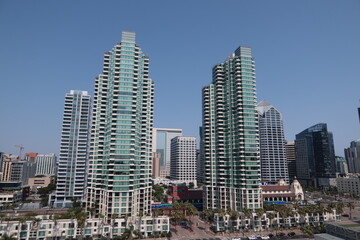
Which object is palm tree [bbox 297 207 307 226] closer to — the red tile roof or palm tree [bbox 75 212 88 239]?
the red tile roof

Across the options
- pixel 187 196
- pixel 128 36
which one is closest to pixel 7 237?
pixel 187 196

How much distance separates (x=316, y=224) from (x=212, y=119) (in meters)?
79.4

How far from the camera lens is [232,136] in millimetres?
135000

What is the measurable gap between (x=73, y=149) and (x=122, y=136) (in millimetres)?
80719

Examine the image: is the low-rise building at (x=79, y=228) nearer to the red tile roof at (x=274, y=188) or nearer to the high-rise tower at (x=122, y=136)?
the high-rise tower at (x=122, y=136)

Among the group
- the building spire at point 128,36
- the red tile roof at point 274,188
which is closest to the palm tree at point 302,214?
the red tile roof at point 274,188

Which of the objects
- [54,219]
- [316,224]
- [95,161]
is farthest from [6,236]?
[316,224]

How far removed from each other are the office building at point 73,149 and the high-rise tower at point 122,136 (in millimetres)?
49376

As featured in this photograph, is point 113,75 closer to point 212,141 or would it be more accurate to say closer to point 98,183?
point 98,183

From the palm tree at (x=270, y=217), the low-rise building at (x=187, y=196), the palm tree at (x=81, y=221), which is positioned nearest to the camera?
the palm tree at (x=81, y=221)

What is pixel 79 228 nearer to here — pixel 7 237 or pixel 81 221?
pixel 81 221

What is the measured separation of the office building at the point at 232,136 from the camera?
12500 centimetres

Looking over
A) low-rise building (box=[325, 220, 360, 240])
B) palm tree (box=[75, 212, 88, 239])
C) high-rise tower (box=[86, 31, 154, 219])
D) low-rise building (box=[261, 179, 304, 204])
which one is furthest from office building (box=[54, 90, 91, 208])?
low-rise building (box=[325, 220, 360, 240])

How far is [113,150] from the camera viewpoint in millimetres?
114125
